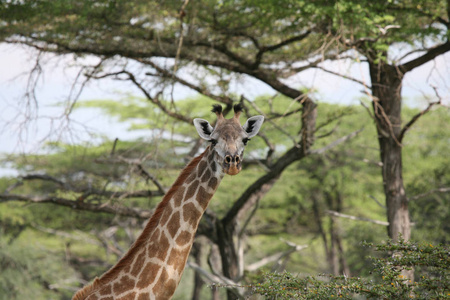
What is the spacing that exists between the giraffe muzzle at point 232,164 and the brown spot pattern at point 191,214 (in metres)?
0.73

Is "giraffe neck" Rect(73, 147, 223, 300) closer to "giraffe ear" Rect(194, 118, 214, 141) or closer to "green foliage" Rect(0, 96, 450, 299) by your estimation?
"giraffe ear" Rect(194, 118, 214, 141)

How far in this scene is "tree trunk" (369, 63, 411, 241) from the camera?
10.4 metres

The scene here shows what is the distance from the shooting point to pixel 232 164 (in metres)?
4.96

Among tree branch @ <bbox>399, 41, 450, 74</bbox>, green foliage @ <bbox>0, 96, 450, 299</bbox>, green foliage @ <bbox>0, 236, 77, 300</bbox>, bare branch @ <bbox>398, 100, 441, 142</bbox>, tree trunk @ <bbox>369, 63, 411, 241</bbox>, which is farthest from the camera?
green foliage @ <bbox>0, 236, 77, 300</bbox>

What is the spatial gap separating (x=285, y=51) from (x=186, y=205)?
8578 mm

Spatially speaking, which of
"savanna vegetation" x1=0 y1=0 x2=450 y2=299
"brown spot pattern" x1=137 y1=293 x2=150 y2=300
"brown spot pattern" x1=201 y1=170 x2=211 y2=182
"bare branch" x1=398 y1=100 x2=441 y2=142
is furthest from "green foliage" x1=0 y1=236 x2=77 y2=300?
"brown spot pattern" x1=201 y1=170 x2=211 y2=182

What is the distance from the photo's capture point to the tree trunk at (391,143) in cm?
1039

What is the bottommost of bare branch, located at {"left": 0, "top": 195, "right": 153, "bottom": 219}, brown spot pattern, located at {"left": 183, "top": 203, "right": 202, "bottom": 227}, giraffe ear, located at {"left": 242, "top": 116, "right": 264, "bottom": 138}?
brown spot pattern, located at {"left": 183, "top": 203, "right": 202, "bottom": 227}

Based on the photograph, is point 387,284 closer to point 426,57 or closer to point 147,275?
point 147,275

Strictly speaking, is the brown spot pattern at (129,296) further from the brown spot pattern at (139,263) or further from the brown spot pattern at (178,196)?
the brown spot pattern at (178,196)

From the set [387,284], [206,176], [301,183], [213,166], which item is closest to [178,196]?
[206,176]

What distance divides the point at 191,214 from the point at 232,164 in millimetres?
867

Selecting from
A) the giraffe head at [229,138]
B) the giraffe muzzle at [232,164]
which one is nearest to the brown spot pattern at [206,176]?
the giraffe head at [229,138]

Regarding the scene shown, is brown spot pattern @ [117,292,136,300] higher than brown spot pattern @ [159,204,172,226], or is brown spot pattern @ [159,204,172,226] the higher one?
brown spot pattern @ [159,204,172,226]
